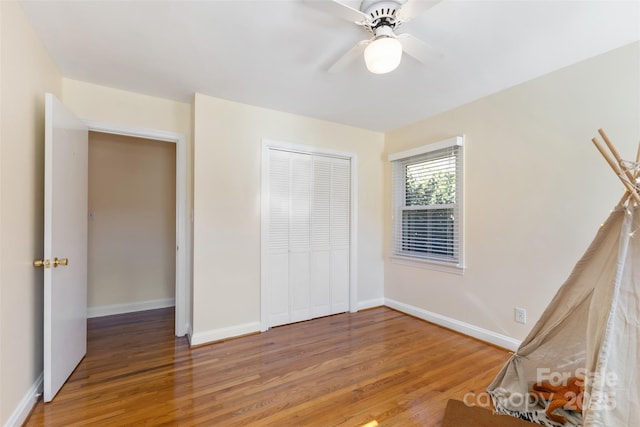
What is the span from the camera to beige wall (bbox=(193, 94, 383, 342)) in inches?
107

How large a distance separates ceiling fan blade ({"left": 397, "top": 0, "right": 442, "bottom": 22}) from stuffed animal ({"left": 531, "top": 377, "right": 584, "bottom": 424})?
7.26 ft

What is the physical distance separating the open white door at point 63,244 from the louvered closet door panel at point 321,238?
2.17m

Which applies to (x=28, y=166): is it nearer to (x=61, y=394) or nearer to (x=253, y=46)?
(x=61, y=394)

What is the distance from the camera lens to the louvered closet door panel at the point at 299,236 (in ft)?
10.8

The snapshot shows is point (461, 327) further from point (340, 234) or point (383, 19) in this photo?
point (383, 19)

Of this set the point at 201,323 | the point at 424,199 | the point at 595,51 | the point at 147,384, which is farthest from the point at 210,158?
the point at 595,51

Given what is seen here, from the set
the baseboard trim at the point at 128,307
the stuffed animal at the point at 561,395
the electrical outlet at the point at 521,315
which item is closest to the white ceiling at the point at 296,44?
the electrical outlet at the point at 521,315

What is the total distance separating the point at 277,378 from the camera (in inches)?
84.0

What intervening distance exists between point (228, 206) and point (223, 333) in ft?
4.10

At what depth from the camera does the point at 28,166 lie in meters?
1.79

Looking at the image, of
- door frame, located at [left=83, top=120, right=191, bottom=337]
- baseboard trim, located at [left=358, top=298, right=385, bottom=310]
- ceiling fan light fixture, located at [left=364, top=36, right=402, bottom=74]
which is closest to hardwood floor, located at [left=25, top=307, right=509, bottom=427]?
door frame, located at [left=83, top=120, right=191, bottom=337]

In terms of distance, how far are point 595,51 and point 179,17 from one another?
286cm

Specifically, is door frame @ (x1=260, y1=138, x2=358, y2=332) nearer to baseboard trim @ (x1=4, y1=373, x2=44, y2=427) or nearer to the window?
the window

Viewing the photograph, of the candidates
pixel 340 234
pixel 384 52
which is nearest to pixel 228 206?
pixel 340 234
